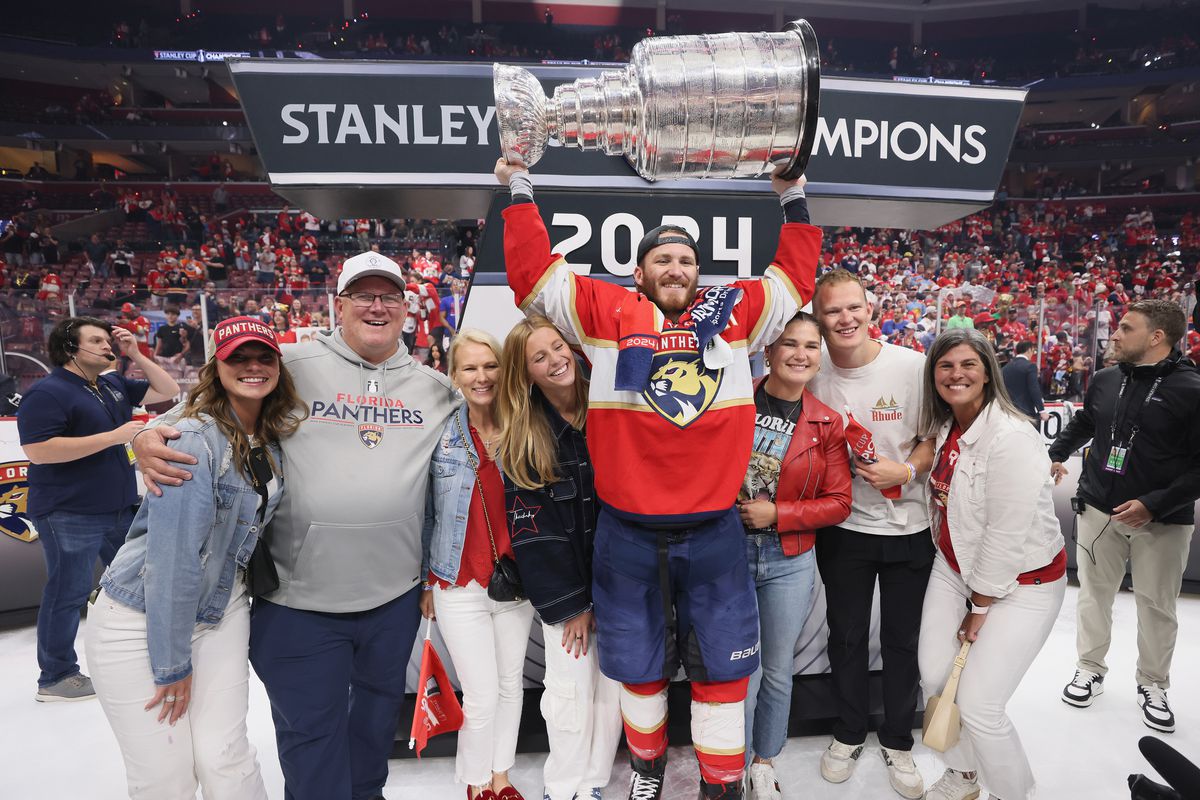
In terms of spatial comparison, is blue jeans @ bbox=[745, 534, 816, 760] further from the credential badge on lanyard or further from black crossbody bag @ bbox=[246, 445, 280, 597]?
the credential badge on lanyard

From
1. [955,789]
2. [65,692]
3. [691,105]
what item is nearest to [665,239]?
[691,105]

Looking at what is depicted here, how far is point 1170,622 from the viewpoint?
300 centimetres

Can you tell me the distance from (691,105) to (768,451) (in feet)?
3.88

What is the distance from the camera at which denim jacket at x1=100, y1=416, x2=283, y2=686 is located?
166cm

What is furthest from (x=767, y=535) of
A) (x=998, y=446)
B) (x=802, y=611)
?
(x=998, y=446)

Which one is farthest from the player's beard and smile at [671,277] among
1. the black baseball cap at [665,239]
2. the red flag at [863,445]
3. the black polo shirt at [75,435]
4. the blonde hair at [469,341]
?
the black polo shirt at [75,435]

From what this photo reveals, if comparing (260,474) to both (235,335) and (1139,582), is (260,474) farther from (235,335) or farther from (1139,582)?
(1139,582)

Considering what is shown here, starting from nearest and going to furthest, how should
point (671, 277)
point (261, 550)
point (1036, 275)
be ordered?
point (261, 550), point (671, 277), point (1036, 275)

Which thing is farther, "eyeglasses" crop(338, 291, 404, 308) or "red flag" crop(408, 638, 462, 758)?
"red flag" crop(408, 638, 462, 758)

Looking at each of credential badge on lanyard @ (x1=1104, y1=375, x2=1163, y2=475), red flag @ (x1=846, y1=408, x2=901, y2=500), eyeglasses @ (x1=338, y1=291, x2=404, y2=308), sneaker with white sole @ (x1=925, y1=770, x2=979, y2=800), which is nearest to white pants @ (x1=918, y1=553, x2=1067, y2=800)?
sneaker with white sole @ (x1=925, y1=770, x2=979, y2=800)

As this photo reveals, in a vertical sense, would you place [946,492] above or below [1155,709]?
above

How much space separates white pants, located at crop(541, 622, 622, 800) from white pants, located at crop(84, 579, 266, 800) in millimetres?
932

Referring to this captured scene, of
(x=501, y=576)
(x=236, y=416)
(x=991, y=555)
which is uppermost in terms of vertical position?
(x=236, y=416)

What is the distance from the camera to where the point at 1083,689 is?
10.4 feet
